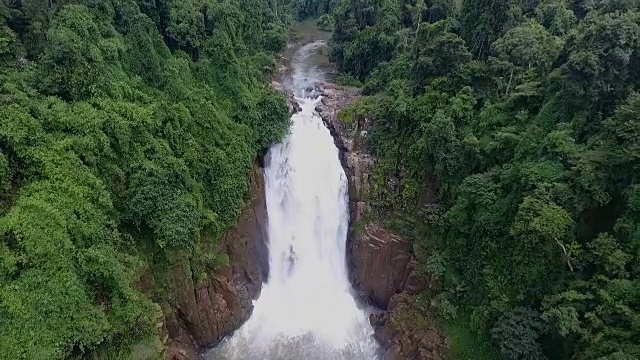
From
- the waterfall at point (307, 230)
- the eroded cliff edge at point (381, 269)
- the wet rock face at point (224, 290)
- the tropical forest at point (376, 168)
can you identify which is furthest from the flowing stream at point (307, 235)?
the tropical forest at point (376, 168)

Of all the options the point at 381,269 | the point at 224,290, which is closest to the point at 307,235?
the point at 381,269

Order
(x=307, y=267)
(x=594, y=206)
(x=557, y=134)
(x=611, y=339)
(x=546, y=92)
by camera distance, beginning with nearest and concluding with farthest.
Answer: (x=611, y=339) < (x=594, y=206) < (x=557, y=134) < (x=546, y=92) < (x=307, y=267)

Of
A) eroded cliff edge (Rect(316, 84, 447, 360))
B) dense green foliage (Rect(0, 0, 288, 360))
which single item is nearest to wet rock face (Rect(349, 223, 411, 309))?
eroded cliff edge (Rect(316, 84, 447, 360))

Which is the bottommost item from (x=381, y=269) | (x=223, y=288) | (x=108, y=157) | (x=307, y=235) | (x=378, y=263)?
(x=381, y=269)

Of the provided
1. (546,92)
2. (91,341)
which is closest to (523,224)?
(546,92)

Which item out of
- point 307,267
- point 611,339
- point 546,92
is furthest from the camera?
point 307,267

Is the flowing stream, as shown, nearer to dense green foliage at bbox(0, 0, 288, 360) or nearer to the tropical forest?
the tropical forest

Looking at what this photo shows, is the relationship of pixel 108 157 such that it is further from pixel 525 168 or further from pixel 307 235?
pixel 525 168

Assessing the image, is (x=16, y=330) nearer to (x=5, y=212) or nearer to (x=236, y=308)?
(x=5, y=212)
